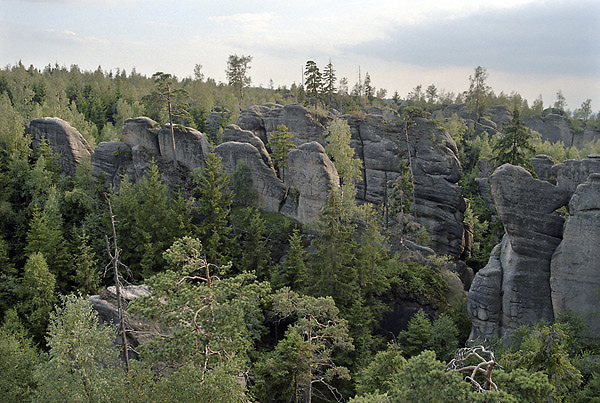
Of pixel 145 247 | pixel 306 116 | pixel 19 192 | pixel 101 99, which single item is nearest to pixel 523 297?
Answer: pixel 145 247

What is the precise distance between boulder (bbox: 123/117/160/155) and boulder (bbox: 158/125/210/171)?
0.97 meters

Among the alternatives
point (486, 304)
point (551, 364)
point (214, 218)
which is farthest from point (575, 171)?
point (214, 218)

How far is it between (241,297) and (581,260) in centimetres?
1936

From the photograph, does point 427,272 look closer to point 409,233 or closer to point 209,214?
point 409,233

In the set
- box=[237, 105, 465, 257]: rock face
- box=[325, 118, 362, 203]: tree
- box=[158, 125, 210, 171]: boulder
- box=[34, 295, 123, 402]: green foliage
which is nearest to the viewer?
box=[34, 295, 123, 402]: green foliage

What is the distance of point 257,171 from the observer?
3759 centimetres

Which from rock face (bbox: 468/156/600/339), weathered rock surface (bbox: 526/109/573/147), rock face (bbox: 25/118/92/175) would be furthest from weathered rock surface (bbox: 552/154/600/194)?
weathered rock surface (bbox: 526/109/573/147)

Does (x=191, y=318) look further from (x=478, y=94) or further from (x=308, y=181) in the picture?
(x=478, y=94)

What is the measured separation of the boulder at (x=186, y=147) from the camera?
40.3 meters

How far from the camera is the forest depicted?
14.0 meters

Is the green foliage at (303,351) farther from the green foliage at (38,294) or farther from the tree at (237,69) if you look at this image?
the tree at (237,69)

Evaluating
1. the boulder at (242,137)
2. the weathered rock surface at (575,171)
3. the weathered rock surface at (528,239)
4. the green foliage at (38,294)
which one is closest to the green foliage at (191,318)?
the green foliage at (38,294)

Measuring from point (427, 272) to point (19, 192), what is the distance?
39.7m

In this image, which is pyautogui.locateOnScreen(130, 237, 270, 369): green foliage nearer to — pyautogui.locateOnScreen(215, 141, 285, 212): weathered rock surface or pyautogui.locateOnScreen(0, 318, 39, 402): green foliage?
pyautogui.locateOnScreen(0, 318, 39, 402): green foliage
